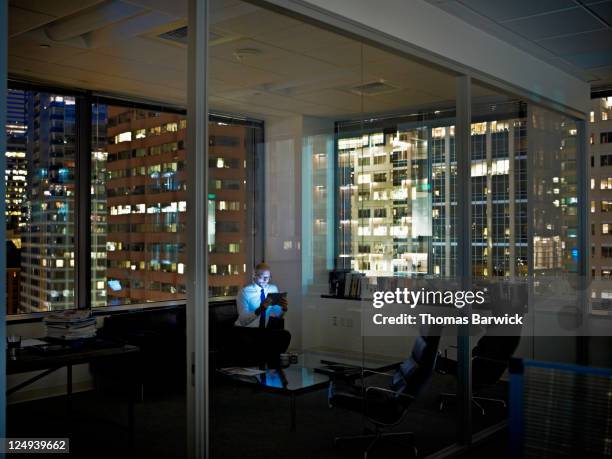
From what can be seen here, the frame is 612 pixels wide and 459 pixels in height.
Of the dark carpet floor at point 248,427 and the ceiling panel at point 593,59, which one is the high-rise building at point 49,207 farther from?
the ceiling panel at point 593,59

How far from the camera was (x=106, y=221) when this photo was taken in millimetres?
7004

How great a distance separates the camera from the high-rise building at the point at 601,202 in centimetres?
710

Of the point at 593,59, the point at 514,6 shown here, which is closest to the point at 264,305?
the point at 514,6

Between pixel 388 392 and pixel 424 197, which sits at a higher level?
pixel 424 197

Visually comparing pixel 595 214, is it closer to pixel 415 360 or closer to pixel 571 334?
pixel 571 334

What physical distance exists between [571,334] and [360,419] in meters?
3.61

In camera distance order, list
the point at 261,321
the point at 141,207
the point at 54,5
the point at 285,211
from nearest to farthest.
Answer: the point at 261,321, the point at 285,211, the point at 54,5, the point at 141,207

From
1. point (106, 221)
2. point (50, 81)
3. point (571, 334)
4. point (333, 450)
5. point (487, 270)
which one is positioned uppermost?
point (50, 81)

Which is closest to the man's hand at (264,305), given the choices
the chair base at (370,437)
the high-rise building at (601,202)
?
Answer: the chair base at (370,437)

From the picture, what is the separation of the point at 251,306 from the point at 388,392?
1449mm

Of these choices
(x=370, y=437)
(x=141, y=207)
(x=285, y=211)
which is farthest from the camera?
(x=141, y=207)

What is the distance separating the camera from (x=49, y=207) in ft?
22.0

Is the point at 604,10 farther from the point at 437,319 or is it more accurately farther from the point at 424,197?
the point at 437,319

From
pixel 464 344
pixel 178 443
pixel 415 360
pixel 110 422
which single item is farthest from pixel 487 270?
pixel 110 422
